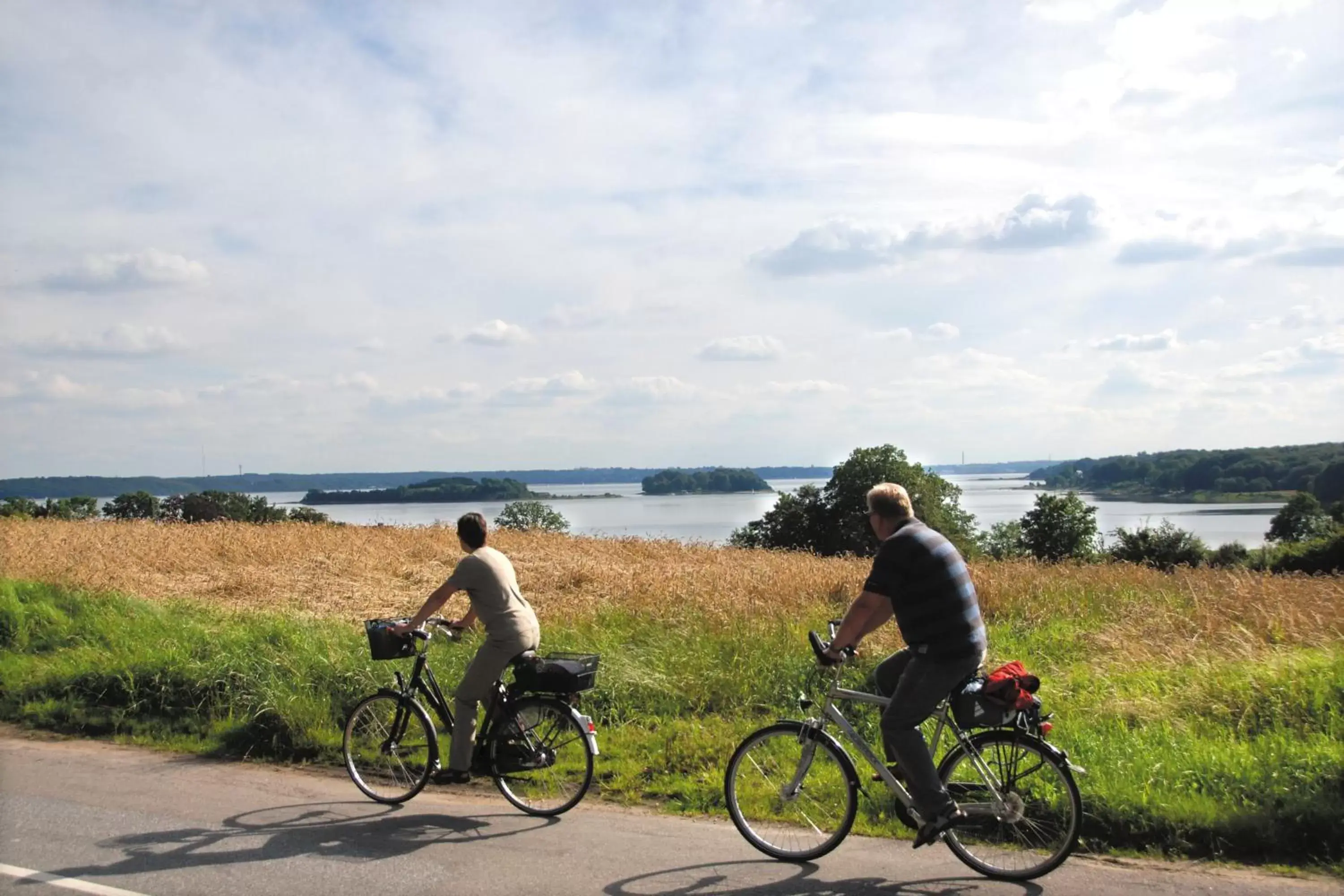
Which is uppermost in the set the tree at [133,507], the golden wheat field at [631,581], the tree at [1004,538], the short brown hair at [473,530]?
the short brown hair at [473,530]

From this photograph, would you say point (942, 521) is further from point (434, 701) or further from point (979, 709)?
point (979, 709)

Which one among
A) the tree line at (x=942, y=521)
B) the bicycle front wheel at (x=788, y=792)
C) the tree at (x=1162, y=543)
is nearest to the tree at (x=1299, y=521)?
the tree line at (x=942, y=521)

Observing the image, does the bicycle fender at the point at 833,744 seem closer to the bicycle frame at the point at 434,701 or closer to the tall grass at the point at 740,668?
the tall grass at the point at 740,668

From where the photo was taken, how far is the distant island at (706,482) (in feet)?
398

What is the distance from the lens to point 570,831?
6.67 metres

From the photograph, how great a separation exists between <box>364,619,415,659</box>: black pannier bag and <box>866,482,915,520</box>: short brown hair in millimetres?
3435

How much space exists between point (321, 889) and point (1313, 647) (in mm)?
9026

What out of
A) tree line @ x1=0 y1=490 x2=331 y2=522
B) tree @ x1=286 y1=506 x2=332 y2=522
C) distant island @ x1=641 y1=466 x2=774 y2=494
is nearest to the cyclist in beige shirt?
tree line @ x1=0 y1=490 x2=331 y2=522

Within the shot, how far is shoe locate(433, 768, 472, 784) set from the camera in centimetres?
724

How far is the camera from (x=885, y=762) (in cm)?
618

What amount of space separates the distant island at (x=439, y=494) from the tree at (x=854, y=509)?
71.3 ft

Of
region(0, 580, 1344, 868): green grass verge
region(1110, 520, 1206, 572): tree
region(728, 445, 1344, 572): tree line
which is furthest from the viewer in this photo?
region(728, 445, 1344, 572): tree line

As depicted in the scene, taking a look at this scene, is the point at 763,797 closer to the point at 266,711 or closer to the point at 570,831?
the point at 570,831

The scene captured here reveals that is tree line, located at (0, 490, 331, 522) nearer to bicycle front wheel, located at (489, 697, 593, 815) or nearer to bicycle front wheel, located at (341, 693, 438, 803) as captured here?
bicycle front wheel, located at (341, 693, 438, 803)
